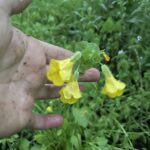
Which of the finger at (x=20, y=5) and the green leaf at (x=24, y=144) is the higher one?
Result: the finger at (x=20, y=5)

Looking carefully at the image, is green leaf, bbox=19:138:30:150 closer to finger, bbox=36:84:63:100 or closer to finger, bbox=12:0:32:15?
finger, bbox=36:84:63:100

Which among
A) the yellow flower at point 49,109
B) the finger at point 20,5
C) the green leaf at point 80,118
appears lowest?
the green leaf at point 80,118

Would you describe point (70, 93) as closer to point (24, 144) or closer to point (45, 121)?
point (45, 121)

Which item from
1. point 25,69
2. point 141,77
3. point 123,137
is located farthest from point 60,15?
point 25,69

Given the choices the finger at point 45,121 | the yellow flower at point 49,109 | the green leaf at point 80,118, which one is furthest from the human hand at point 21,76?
the yellow flower at point 49,109

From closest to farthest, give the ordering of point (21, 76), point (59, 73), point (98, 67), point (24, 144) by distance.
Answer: point (59, 73) → point (21, 76) → point (24, 144) → point (98, 67)

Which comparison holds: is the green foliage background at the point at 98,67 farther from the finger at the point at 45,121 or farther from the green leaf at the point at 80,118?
the finger at the point at 45,121

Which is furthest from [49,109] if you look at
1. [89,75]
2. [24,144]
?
[89,75]
